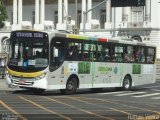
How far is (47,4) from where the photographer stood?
9625 centimetres

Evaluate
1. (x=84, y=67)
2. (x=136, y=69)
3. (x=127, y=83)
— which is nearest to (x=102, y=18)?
(x=136, y=69)

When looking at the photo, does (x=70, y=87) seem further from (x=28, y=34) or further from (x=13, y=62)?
(x=28, y=34)

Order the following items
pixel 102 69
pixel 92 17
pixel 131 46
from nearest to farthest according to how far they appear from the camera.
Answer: pixel 102 69 < pixel 131 46 < pixel 92 17

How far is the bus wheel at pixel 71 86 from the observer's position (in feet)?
87.3

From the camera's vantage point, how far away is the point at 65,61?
25.9m

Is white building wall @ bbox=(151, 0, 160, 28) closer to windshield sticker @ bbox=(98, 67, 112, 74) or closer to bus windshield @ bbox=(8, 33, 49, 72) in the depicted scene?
windshield sticker @ bbox=(98, 67, 112, 74)

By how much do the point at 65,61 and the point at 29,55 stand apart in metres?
1.80

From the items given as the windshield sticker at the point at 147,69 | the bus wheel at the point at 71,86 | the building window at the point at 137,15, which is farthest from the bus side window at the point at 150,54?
the building window at the point at 137,15

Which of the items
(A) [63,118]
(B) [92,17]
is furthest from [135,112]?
(B) [92,17]

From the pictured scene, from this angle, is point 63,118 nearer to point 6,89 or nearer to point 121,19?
point 6,89

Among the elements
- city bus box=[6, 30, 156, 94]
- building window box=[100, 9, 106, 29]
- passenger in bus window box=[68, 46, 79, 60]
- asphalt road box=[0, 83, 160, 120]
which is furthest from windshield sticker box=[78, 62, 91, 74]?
building window box=[100, 9, 106, 29]

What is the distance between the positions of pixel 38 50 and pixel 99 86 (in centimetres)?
492

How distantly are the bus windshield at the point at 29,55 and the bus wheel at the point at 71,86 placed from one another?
6.90 feet

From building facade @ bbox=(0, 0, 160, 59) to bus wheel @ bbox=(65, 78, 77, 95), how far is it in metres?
44.3
